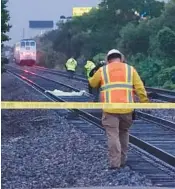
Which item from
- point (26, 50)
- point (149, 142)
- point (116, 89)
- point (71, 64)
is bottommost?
point (149, 142)

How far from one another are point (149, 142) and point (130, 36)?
50.1 m

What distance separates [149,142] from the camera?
1473 cm

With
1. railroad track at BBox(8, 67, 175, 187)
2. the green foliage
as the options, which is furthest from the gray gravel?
the green foliage

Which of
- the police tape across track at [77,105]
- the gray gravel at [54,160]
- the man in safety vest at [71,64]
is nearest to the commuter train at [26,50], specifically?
the man in safety vest at [71,64]

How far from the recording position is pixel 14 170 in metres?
10.7

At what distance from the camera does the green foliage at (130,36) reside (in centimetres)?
4791

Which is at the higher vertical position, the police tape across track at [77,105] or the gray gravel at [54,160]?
the police tape across track at [77,105]

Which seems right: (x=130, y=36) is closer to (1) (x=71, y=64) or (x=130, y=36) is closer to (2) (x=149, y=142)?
(1) (x=71, y=64)

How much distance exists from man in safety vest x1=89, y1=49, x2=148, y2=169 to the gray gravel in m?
0.58

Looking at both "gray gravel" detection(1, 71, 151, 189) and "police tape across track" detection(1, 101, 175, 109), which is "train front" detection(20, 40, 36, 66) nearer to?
"gray gravel" detection(1, 71, 151, 189)

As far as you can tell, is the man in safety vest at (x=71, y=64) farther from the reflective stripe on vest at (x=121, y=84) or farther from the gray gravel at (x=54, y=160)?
the reflective stripe on vest at (x=121, y=84)

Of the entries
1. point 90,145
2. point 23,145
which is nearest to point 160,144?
point 90,145

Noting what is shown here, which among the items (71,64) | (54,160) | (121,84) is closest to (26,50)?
(71,64)

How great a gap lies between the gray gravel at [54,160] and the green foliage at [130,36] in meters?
20.5
